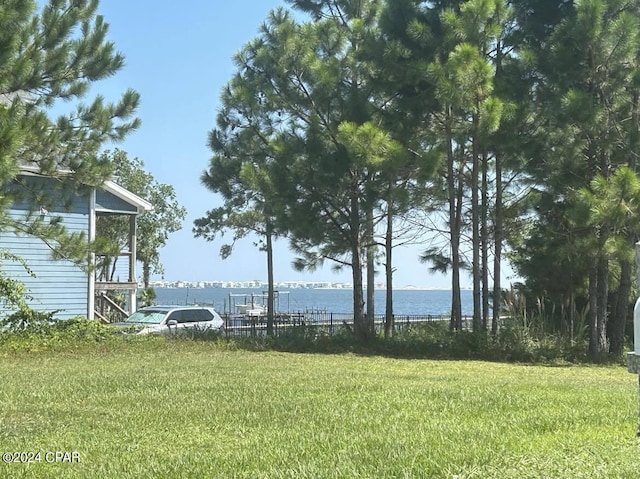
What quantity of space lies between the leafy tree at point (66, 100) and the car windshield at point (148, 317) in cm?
556

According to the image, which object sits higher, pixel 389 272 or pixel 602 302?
pixel 389 272

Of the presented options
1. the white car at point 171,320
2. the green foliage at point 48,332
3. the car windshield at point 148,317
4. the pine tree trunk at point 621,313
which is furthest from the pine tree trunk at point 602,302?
the car windshield at point 148,317

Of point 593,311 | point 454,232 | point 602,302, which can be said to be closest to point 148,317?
point 454,232

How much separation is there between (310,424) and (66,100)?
11275mm

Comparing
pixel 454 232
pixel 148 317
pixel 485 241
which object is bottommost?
pixel 148 317

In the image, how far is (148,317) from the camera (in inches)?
838

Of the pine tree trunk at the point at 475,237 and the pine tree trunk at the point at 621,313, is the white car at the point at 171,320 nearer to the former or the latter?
the pine tree trunk at the point at 475,237

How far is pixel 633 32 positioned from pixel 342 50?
7680 mm

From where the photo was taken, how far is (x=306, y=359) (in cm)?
1499

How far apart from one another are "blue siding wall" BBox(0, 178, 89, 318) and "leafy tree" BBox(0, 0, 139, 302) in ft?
14.4

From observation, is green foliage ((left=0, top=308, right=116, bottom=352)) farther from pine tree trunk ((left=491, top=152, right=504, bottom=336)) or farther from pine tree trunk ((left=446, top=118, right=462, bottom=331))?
pine tree trunk ((left=491, top=152, right=504, bottom=336))

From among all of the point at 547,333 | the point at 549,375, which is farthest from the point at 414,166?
the point at 549,375

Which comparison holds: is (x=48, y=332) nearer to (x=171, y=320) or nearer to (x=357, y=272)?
(x=171, y=320)

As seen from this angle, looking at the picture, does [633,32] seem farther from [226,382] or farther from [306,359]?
[226,382]
